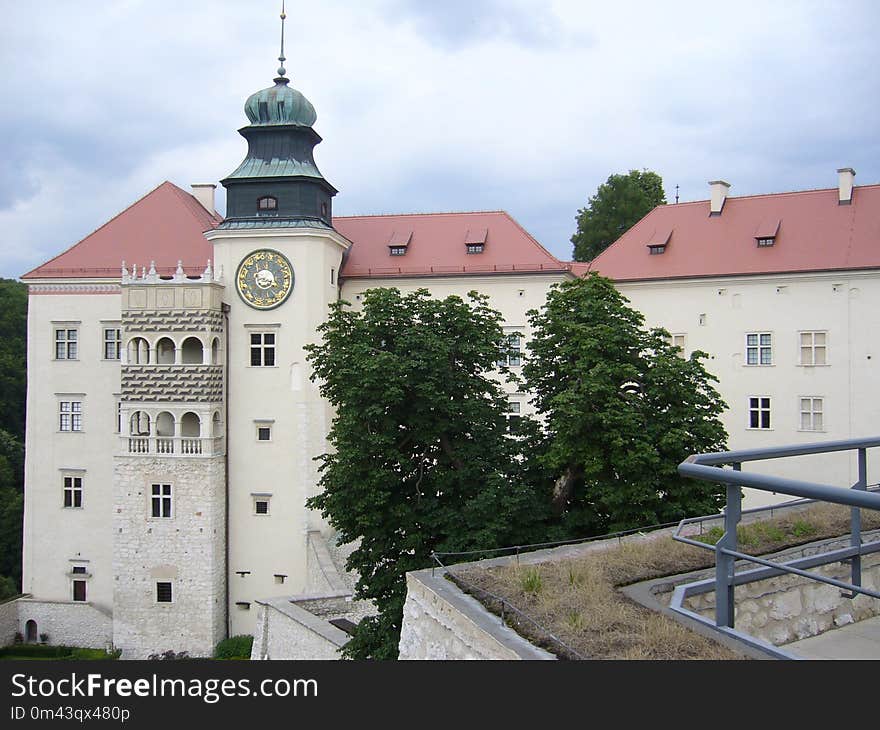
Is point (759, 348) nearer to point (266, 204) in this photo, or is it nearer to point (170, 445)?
point (266, 204)

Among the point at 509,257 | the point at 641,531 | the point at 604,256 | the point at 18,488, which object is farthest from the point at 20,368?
the point at 641,531

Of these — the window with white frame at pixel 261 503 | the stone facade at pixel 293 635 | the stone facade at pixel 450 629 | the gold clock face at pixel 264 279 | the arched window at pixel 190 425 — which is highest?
the gold clock face at pixel 264 279

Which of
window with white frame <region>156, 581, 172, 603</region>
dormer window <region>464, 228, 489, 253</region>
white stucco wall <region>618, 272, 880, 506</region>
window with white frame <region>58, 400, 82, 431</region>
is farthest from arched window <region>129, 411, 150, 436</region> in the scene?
white stucco wall <region>618, 272, 880, 506</region>

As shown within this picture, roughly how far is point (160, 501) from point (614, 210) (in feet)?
79.2

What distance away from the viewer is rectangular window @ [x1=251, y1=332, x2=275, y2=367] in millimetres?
25531

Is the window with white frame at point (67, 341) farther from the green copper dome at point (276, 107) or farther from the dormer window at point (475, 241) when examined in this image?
the dormer window at point (475, 241)

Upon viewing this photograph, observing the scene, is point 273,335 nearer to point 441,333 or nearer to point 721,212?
point 441,333

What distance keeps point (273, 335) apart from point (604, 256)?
11353mm

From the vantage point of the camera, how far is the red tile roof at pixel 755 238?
80.6 feet

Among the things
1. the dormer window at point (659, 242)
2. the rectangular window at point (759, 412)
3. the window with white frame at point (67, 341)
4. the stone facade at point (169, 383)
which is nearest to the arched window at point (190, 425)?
the stone facade at point (169, 383)

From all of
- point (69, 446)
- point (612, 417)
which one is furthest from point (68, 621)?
point (612, 417)

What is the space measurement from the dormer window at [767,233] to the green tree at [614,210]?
11.4 metres

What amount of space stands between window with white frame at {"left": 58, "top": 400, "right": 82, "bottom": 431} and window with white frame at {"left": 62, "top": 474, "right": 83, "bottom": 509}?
5.35ft

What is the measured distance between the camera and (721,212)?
2720cm
